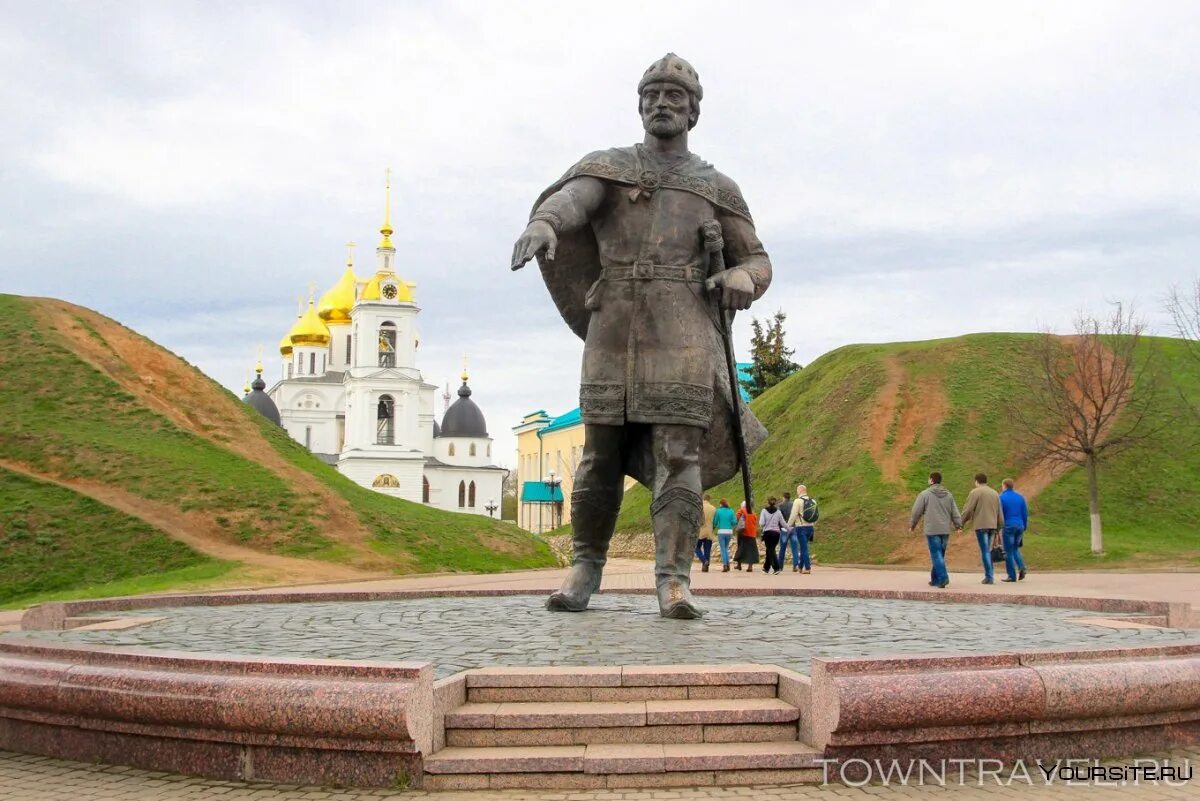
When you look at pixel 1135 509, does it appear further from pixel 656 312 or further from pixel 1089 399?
pixel 656 312

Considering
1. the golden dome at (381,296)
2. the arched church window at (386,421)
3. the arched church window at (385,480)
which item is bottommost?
the arched church window at (385,480)

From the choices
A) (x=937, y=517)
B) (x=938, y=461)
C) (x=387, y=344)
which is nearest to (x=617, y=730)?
(x=937, y=517)

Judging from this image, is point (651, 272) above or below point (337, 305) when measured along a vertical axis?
below

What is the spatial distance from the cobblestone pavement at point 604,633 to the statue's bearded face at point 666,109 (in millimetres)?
3330

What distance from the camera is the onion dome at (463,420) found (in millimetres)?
90812

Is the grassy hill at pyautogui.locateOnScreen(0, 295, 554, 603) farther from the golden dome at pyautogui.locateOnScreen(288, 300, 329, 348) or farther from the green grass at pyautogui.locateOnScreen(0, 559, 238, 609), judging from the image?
the golden dome at pyautogui.locateOnScreen(288, 300, 329, 348)

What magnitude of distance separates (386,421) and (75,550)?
2249 inches

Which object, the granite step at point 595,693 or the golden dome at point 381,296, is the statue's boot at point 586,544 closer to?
the granite step at point 595,693

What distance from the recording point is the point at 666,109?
26.0 feet

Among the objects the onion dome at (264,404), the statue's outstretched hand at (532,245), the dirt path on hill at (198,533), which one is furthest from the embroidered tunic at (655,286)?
the onion dome at (264,404)

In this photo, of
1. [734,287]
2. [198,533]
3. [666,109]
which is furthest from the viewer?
[198,533]

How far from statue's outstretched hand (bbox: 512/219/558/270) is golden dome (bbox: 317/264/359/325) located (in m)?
84.6

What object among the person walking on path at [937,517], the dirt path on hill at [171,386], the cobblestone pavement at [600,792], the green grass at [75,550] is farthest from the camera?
the dirt path on hill at [171,386]

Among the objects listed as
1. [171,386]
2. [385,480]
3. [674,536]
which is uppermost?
[171,386]
